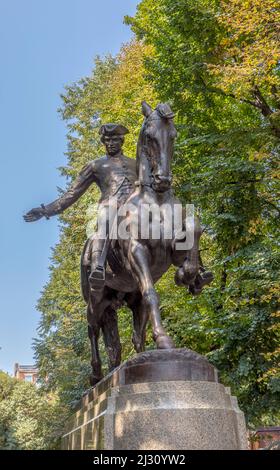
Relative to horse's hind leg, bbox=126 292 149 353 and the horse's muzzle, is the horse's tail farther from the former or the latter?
the horse's muzzle

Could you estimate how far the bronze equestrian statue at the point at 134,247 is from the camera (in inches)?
243

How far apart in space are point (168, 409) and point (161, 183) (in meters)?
2.46

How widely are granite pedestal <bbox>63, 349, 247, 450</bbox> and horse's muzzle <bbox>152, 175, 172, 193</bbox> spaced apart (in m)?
1.87

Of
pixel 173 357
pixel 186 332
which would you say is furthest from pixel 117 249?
Answer: pixel 186 332

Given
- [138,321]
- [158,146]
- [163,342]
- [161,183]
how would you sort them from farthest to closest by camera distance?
[138,321] → [158,146] → [161,183] → [163,342]

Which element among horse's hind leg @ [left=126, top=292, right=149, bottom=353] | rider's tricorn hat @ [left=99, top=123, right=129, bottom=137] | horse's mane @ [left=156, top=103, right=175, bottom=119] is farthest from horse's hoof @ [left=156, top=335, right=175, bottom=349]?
rider's tricorn hat @ [left=99, top=123, right=129, bottom=137]

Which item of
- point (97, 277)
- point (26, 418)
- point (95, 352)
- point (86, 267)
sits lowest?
point (95, 352)

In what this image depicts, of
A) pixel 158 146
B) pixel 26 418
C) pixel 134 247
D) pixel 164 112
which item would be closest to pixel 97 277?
pixel 134 247

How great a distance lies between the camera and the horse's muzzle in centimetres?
626

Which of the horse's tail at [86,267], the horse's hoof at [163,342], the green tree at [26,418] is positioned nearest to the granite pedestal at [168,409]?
the horse's hoof at [163,342]

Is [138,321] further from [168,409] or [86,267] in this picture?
[168,409]

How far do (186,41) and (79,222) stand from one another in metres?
9.65

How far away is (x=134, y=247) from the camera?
20.1 ft

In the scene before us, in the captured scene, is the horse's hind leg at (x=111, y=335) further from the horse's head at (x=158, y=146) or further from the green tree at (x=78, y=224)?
the green tree at (x=78, y=224)
